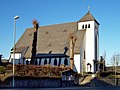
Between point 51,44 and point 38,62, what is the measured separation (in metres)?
6.85

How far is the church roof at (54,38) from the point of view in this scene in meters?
74.2

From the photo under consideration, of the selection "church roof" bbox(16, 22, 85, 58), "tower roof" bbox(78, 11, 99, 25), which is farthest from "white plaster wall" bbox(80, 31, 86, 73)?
"tower roof" bbox(78, 11, 99, 25)

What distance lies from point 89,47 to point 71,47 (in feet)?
25.1

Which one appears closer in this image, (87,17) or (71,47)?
(71,47)

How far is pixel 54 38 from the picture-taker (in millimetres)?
79812

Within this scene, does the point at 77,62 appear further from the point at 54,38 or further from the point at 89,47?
→ the point at 54,38

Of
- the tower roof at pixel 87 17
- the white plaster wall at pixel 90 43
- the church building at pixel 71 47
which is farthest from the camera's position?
the tower roof at pixel 87 17

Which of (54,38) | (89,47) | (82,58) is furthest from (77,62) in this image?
(54,38)

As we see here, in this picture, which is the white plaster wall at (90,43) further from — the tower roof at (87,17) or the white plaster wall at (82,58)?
the tower roof at (87,17)

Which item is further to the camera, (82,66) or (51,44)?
(51,44)

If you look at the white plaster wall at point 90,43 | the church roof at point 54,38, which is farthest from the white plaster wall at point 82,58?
the church roof at point 54,38

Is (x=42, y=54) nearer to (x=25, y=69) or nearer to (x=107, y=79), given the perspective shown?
(x=107, y=79)

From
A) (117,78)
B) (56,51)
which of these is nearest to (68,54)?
(56,51)

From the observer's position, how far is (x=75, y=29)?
250 ft
